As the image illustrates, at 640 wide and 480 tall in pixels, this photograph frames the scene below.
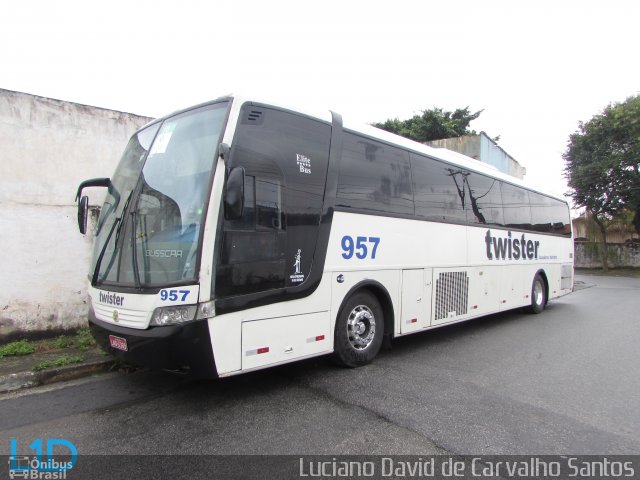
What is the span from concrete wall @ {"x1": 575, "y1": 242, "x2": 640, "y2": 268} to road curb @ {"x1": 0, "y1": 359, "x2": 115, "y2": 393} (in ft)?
109

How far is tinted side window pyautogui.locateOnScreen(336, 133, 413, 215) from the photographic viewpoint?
5.23 metres

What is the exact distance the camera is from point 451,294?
6.94m

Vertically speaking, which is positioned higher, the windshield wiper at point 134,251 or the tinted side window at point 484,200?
the tinted side window at point 484,200

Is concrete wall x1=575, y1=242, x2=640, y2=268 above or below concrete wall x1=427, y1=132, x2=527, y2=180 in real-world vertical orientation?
below

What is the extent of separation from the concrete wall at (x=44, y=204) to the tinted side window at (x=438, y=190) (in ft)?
17.5

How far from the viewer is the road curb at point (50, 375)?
4.82 metres

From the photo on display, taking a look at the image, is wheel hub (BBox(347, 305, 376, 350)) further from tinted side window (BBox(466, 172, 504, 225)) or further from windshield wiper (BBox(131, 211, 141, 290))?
tinted side window (BBox(466, 172, 504, 225))

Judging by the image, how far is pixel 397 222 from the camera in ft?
19.3

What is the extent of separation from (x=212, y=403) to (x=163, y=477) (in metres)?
1.30

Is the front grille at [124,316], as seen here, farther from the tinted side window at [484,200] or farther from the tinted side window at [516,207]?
the tinted side window at [516,207]

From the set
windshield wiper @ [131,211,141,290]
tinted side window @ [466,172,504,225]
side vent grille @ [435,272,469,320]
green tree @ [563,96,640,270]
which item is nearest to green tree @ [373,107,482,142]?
green tree @ [563,96,640,270]

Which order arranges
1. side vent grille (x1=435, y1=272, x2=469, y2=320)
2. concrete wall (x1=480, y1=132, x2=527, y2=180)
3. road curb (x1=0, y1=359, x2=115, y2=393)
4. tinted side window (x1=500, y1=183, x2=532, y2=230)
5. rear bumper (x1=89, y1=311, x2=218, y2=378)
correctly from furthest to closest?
1. concrete wall (x1=480, y1=132, x2=527, y2=180)
2. tinted side window (x1=500, y1=183, x2=532, y2=230)
3. side vent grille (x1=435, y1=272, x2=469, y2=320)
4. road curb (x1=0, y1=359, x2=115, y2=393)
5. rear bumper (x1=89, y1=311, x2=218, y2=378)

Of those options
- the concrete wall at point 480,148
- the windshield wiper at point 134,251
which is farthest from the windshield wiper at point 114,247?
the concrete wall at point 480,148

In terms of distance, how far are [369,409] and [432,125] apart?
22.2 m
